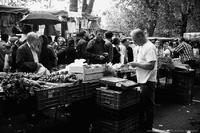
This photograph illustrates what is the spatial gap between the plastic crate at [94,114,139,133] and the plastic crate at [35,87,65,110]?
1.07 meters

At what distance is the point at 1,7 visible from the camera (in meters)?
11.4

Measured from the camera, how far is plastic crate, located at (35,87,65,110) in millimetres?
4527

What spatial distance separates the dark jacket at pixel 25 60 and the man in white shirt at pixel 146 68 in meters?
2.07

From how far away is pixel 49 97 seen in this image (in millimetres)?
4703

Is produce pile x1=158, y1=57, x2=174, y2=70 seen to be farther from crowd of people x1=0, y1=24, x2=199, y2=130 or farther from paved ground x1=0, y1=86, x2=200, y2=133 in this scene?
crowd of people x1=0, y1=24, x2=199, y2=130

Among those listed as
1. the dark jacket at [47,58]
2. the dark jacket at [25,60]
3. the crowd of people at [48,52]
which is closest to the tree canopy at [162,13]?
the crowd of people at [48,52]

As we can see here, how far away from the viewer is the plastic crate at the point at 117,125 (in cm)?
538

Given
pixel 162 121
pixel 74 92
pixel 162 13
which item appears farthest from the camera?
pixel 162 13

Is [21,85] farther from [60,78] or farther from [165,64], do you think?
[165,64]

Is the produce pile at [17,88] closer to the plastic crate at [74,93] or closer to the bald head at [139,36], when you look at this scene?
the plastic crate at [74,93]

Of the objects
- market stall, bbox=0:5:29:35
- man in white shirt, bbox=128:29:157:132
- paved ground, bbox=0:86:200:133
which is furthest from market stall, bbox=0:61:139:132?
market stall, bbox=0:5:29:35

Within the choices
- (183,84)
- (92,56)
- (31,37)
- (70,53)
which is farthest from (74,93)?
(183,84)

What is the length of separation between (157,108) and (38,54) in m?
A: 3.86

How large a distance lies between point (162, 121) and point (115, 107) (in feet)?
7.83
